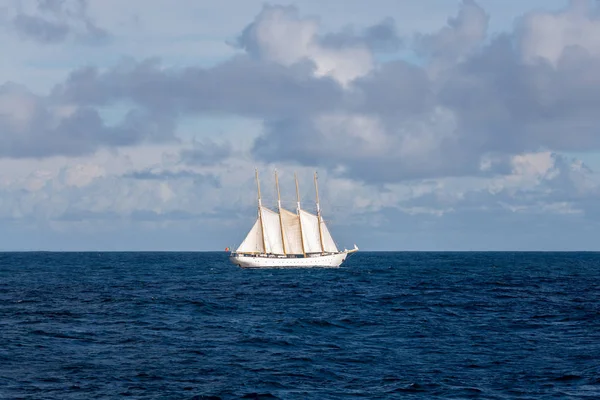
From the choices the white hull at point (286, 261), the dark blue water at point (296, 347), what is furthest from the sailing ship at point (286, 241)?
the dark blue water at point (296, 347)

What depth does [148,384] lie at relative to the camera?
127 ft

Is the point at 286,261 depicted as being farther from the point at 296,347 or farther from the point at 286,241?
the point at 296,347

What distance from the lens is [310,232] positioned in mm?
175250

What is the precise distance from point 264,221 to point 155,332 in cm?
11184

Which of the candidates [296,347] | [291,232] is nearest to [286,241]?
[291,232]

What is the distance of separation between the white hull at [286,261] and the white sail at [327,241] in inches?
60.2

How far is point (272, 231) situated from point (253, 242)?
5483 mm

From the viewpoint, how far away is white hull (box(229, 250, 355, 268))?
172625 millimetres

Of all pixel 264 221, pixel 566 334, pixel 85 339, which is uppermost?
pixel 264 221

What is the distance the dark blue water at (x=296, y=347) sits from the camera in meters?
38.6

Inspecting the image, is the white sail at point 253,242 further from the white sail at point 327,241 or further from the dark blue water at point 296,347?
the dark blue water at point 296,347

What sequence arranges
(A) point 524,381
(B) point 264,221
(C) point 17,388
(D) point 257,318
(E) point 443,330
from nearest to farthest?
(C) point 17,388
(A) point 524,381
(E) point 443,330
(D) point 257,318
(B) point 264,221

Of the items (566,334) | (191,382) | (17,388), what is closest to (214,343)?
(191,382)

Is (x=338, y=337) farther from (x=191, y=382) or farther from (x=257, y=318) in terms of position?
(x=191, y=382)
